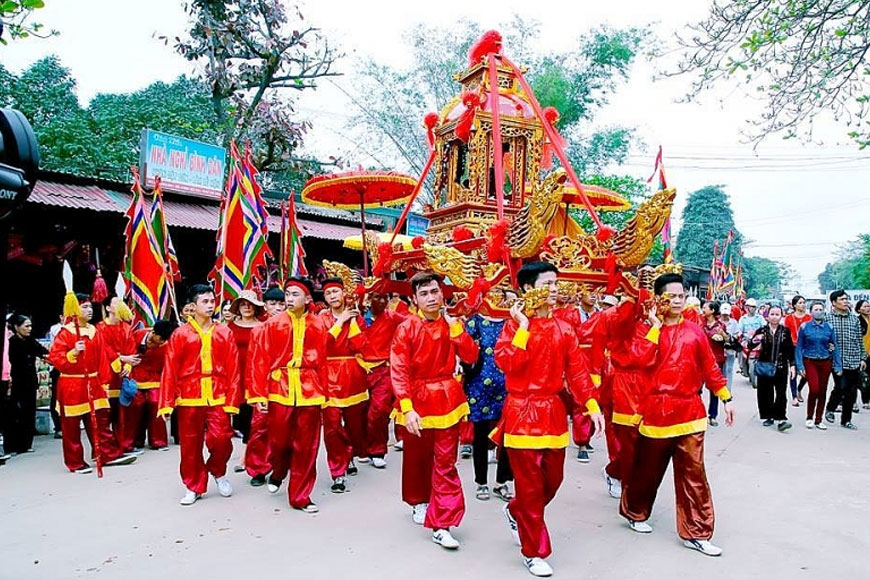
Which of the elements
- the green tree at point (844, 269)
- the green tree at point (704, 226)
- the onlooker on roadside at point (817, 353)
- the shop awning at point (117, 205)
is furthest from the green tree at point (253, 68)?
the green tree at point (844, 269)

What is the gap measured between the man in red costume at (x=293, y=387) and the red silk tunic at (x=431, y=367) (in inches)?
36.7

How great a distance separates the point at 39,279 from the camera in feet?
31.1

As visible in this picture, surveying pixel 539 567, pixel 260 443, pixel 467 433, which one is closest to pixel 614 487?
pixel 467 433

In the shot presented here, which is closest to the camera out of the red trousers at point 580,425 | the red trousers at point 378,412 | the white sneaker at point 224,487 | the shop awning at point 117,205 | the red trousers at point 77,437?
the white sneaker at point 224,487

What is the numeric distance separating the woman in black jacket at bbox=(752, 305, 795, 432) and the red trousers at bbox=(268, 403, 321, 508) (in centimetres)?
571

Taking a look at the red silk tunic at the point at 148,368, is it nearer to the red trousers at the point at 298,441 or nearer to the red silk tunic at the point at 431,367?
the red trousers at the point at 298,441

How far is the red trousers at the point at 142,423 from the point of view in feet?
21.7

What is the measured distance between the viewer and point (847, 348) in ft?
25.8

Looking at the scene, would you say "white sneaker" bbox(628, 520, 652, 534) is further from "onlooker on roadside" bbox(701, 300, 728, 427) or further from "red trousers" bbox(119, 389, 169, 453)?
"red trousers" bbox(119, 389, 169, 453)

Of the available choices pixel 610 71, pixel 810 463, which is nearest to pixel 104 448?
pixel 810 463

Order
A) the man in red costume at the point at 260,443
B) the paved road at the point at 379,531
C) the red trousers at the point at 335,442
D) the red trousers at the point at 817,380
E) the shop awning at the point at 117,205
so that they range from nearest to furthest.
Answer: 1. the paved road at the point at 379,531
2. the red trousers at the point at 335,442
3. the man in red costume at the point at 260,443
4. the red trousers at the point at 817,380
5. the shop awning at the point at 117,205

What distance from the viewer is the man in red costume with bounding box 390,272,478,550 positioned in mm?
4027

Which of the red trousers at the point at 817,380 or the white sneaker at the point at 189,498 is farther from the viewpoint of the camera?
the red trousers at the point at 817,380

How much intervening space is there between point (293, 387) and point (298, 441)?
0.40 meters
